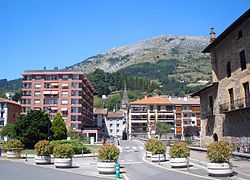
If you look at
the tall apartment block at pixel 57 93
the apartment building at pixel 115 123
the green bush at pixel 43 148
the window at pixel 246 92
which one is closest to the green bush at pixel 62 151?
→ the green bush at pixel 43 148

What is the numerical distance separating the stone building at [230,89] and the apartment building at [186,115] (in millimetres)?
66482

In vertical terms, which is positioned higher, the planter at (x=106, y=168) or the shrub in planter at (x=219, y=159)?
the shrub in planter at (x=219, y=159)

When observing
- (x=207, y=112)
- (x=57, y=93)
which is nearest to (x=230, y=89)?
(x=207, y=112)

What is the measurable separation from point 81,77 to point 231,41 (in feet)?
201

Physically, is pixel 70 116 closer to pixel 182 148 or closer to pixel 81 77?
pixel 81 77

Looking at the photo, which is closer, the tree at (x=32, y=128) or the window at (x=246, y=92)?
the window at (x=246, y=92)

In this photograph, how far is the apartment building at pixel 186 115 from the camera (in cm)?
10506

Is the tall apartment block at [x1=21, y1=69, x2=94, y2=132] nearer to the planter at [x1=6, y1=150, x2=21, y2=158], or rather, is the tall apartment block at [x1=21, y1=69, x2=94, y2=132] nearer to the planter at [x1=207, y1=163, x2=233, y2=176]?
Result: the planter at [x1=6, y1=150, x2=21, y2=158]

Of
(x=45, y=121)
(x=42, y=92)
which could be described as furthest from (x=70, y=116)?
(x=45, y=121)

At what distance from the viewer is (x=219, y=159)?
54.0 ft

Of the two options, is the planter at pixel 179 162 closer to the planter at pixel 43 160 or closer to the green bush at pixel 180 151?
the green bush at pixel 180 151

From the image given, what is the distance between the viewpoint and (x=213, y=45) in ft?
119

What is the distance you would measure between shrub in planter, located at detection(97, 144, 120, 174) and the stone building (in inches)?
560

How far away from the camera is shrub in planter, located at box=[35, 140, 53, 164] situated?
23266 mm
